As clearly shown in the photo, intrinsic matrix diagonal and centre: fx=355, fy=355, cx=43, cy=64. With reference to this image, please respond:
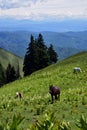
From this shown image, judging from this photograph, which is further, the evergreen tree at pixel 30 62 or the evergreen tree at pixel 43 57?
the evergreen tree at pixel 43 57

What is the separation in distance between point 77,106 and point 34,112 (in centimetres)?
254

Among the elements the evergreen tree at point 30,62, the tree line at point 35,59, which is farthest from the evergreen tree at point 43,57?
the evergreen tree at point 30,62

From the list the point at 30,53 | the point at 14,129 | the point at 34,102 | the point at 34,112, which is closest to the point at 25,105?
the point at 34,102

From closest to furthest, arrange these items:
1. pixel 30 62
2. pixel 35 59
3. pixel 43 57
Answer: pixel 35 59 → pixel 30 62 → pixel 43 57

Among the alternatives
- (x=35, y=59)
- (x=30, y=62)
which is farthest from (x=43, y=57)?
(x=30, y=62)

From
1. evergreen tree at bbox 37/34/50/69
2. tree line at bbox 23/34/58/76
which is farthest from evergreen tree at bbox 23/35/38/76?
evergreen tree at bbox 37/34/50/69

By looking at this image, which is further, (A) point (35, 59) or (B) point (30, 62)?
(B) point (30, 62)

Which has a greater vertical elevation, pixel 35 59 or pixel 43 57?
pixel 43 57

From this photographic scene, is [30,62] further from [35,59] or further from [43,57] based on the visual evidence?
[43,57]

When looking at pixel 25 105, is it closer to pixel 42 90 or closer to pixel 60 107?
pixel 60 107

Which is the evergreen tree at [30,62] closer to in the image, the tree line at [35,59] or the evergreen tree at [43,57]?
the tree line at [35,59]

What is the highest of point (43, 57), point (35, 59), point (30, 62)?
point (43, 57)

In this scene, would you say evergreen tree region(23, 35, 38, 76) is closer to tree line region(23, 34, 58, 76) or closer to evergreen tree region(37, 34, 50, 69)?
tree line region(23, 34, 58, 76)

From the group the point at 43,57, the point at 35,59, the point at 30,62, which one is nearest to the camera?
the point at 35,59
